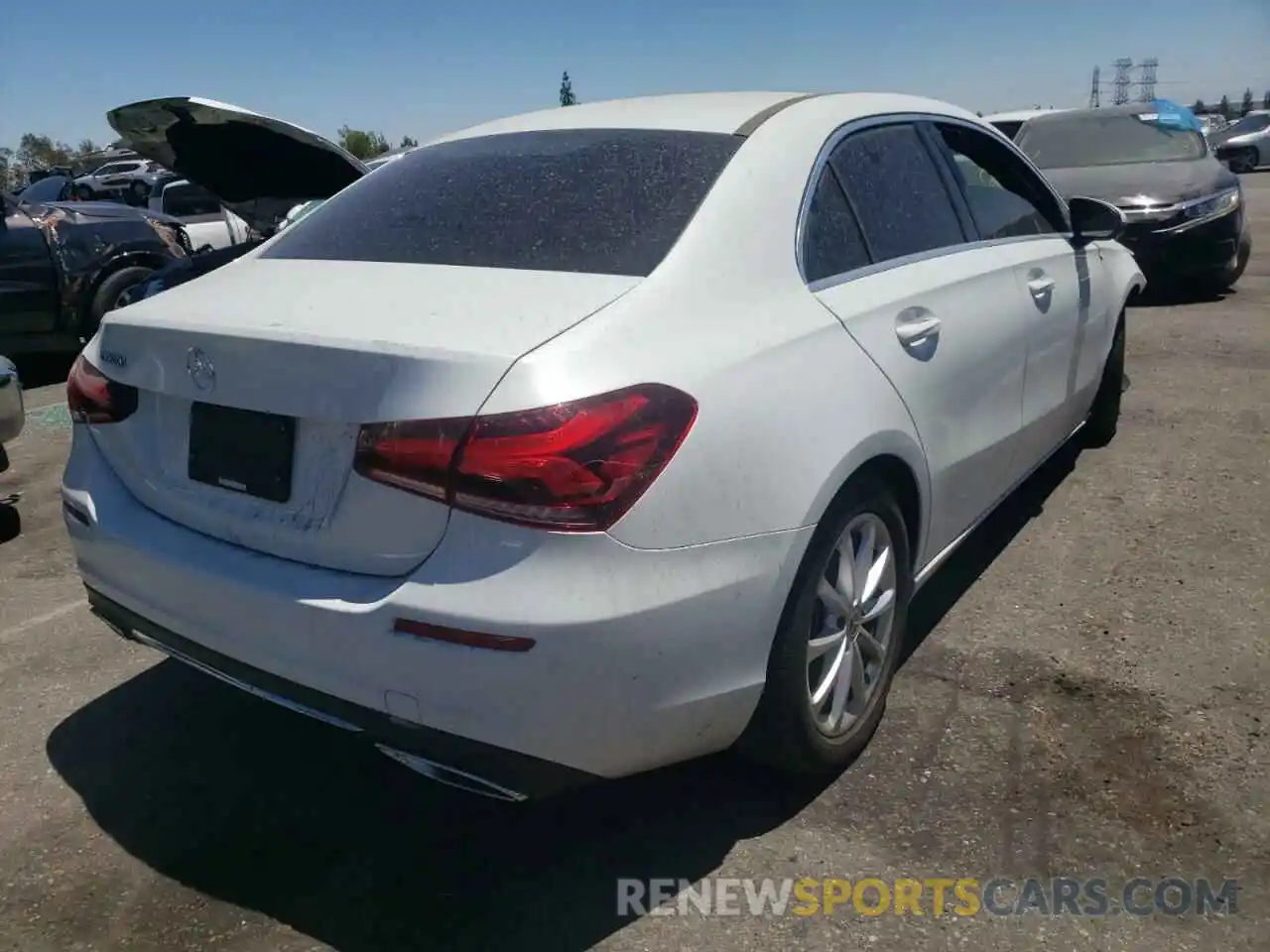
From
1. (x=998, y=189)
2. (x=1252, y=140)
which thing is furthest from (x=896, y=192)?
(x=1252, y=140)

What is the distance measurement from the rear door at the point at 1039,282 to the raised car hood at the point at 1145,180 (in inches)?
201

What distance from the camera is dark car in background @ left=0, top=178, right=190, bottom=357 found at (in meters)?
8.06

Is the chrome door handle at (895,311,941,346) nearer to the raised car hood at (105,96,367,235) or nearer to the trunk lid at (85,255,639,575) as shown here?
the trunk lid at (85,255,639,575)

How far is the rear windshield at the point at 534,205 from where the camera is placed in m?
2.60

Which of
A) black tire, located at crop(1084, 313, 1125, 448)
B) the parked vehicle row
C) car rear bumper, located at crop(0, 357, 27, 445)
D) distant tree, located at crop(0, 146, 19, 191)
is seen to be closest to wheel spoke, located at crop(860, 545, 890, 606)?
black tire, located at crop(1084, 313, 1125, 448)

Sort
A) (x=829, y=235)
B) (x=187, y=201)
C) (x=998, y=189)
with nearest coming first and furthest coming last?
(x=829, y=235) < (x=998, y=189) < (x=187, y=201)

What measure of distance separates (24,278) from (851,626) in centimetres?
738

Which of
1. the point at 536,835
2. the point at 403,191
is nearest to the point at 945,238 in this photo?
the point at 403,191

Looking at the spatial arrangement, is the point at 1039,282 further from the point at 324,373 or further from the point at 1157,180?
the point at 1157,180

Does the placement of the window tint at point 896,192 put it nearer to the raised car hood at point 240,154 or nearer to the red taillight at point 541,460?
the red taillight at point 541,460

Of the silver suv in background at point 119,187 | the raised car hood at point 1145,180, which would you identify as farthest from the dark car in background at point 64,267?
the silver suv in background at point 119,187

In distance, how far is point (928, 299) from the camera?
3123mm

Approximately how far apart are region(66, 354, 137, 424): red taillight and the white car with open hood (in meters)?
2.10

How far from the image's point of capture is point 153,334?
2590 millimetres
